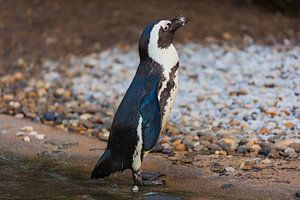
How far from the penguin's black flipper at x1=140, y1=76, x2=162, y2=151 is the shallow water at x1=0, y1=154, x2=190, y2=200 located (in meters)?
0.35

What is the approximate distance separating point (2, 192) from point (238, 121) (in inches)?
103

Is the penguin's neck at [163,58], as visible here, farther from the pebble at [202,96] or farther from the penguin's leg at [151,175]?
the pebble at [202,96]

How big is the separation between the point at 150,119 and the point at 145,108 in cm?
8

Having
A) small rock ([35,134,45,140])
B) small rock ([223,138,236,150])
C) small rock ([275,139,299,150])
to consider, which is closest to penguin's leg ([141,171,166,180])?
small rock ([223,138,236,150])

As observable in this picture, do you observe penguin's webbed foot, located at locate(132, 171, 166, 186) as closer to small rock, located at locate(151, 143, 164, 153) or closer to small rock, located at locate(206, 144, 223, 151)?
small rock, located at locate(151, 143, 164, 153)

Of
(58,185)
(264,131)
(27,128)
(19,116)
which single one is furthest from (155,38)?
(19,116)

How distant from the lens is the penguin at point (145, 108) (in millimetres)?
5035

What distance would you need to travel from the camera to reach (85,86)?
28.3 feet

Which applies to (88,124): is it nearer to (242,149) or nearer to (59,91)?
(59,91)

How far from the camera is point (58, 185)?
5.22 m

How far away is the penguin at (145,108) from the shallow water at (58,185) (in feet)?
0.40

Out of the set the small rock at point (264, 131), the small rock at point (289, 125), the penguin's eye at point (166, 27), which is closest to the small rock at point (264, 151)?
the small rock at point (264, 131)

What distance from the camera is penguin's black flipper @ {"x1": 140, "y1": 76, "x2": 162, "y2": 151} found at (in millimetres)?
5020

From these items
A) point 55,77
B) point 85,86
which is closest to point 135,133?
point 85,86
